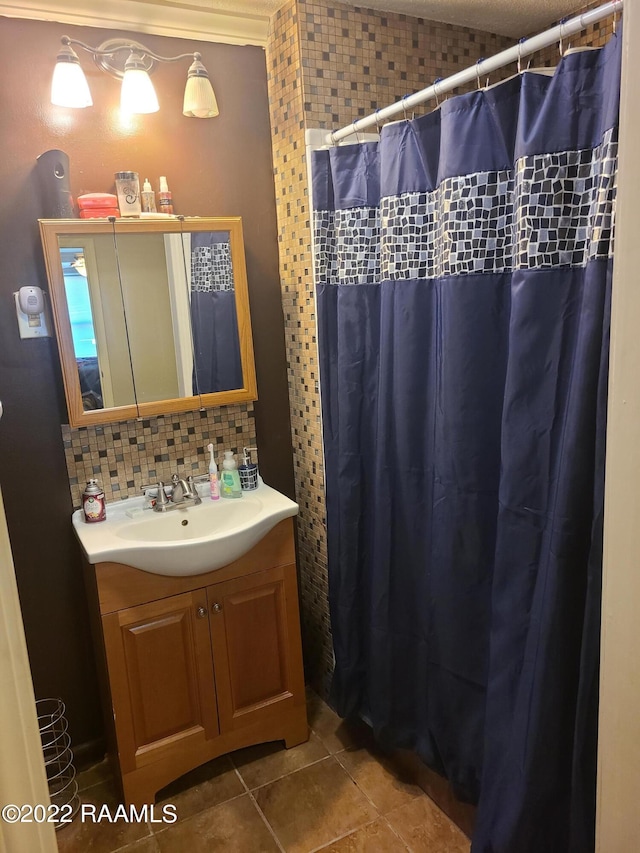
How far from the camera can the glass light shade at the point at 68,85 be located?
1786 mm

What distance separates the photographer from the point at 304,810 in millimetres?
1972

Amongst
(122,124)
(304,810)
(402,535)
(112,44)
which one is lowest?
(304,810)

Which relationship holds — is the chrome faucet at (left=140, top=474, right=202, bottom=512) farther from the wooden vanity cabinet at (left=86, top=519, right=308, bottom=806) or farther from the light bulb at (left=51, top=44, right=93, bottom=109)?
the light bulb at (left=51, top=44, right=93, bottom=109)

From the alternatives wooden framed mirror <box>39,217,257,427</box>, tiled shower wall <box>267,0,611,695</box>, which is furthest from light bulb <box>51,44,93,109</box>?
tiled shower wall <box>267,0,611,695</box>

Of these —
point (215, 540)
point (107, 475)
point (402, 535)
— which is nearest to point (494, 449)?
point (402, 535)

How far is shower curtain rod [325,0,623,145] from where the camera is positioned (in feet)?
3.91

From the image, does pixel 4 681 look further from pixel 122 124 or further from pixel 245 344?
pixel 122 124

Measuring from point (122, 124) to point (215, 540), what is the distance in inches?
52.7

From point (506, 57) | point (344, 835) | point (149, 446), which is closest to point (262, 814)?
point (344, 835)

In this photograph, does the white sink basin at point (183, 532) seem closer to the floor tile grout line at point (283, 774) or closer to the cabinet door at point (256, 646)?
the cabinet door at point (256, 646)

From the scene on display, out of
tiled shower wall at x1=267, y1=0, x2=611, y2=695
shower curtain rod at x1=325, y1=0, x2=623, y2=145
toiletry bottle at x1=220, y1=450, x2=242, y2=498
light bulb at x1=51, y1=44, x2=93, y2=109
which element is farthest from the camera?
toiletry bottle at x1=220, y1=450, x2=242, y2=498

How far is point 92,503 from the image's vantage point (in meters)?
2.01

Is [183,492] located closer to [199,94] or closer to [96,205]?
[96,205]

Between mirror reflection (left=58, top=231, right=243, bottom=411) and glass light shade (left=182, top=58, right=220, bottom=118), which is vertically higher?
glass light shade (left=182, top=58, right=220, bottom=118)
